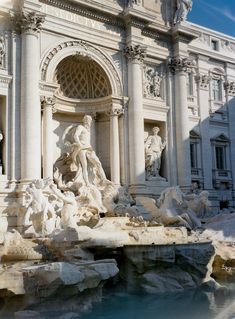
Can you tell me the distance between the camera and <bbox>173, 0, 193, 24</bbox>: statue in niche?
21.9 m

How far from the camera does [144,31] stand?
2081cm

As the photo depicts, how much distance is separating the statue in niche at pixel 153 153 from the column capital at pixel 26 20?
275 inches

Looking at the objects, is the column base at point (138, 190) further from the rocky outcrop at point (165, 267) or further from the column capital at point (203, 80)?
the column capital at point (203, 80)

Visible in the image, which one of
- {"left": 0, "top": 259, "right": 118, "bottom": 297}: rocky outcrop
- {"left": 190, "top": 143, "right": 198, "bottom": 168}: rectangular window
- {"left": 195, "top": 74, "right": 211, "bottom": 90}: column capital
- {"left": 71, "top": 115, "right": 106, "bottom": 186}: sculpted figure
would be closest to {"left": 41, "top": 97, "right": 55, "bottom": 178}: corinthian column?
{"left": 71, "top": 115, "right": 106, "bottom": 186}: sculpted figure

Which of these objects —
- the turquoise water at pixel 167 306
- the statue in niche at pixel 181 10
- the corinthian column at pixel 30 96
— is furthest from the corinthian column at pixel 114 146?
the turquoise water at pixel 167 306

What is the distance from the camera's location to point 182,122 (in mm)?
21094

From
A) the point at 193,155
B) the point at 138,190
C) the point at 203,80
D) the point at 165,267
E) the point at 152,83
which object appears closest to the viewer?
the point at 165,267

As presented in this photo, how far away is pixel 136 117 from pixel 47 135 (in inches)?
166

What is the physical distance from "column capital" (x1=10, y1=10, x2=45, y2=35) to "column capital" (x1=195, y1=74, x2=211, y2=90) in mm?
9752

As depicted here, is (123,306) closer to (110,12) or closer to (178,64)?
(110,12)

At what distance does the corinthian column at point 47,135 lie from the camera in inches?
663

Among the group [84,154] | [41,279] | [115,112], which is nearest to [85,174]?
[84,154]

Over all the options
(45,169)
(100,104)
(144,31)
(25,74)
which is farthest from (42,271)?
(144,31)

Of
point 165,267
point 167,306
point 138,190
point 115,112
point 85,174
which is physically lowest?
point 167,306
